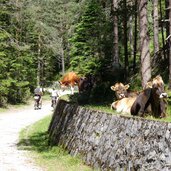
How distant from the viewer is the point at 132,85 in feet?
82.5

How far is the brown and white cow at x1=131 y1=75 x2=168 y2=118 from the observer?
12453mm

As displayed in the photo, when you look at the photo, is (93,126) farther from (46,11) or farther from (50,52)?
(46,11)

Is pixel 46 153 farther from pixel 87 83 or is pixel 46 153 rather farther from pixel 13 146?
pixel 87 83

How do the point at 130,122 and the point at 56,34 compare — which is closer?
the point at 130,122

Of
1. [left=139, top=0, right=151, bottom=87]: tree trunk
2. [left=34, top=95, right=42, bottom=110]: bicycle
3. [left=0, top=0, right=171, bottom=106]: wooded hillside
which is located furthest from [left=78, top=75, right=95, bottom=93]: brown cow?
[left=139, top=0, right=151, bottom=87]: tree trunk

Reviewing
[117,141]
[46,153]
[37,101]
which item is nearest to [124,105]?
[46,153]

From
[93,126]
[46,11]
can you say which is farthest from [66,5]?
[93,126]

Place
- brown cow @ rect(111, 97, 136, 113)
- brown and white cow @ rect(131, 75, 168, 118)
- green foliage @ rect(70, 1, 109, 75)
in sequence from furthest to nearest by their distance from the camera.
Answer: green foliage @ rect(70, 1, 109, 75) → brown cow @ rect(111, 97, 136, 113) → brown and white cow @ rect(131, 75, 168, 118)

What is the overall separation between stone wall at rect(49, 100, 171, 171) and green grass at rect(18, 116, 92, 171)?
0.30 m

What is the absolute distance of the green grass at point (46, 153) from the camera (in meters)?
13.9

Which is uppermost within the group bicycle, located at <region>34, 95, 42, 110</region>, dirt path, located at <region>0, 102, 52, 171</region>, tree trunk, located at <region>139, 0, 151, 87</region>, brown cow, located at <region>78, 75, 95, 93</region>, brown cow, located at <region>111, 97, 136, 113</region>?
tree trunk, located at <region>139, 0, 151, 87</region>

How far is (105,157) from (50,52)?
57111 millimetres

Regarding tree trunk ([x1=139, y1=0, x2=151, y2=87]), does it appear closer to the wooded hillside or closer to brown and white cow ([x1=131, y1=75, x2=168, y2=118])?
the wooded hillside

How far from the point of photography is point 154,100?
12.9 metres
